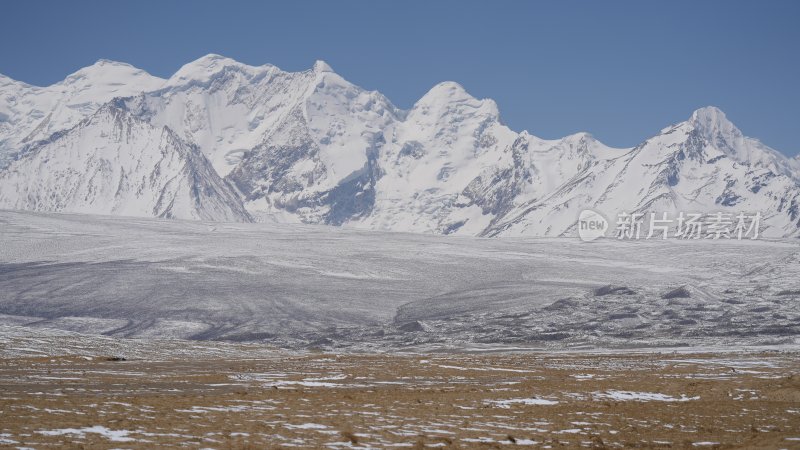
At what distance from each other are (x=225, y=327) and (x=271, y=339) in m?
11.9

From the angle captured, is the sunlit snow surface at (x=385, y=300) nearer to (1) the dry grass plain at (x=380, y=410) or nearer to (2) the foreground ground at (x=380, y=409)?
(1) the dry grass plain at (x=380, y=410)

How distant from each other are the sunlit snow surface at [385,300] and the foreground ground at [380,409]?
7115 centimetres

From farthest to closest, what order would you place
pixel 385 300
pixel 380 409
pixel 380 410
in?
pixel 385 300 < pixel 380 409 < pixel 380 410

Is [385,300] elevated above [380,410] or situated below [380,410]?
below

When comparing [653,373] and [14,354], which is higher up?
[653,373]

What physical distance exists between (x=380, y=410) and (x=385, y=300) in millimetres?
134257

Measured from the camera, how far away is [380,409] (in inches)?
1399

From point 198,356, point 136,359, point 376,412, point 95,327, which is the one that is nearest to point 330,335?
point 95,327

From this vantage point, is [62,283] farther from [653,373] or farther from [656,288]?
[653,373]

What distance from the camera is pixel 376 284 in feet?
593

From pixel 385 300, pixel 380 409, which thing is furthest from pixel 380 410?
pixel 385 300

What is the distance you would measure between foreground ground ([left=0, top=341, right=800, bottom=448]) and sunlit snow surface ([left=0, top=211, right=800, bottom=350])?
7115 cm

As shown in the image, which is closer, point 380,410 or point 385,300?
point 380,410

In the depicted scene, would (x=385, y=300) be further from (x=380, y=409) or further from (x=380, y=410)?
(x=380, y=410)
